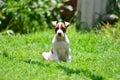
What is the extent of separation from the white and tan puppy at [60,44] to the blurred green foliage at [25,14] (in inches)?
188

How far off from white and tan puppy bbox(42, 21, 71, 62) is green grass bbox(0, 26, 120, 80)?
0.19m

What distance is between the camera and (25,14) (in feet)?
45.6

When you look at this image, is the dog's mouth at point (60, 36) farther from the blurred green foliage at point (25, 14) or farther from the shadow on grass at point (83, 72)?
the blurred green foliage at point (25, 14)

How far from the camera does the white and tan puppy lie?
874cm

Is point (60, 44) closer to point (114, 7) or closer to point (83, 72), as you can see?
point (83, 72)

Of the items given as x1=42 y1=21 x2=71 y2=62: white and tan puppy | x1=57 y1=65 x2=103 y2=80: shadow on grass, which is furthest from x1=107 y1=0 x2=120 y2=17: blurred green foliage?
x1=57 y1=65 x2=103 y2=80: shadow on grass

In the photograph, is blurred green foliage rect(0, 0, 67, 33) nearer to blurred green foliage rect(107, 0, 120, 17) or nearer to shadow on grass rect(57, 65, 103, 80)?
blurred green foliage rect(107, 0, 120, 17)

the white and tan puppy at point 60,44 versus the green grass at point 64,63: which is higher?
the white and tan puppy at point 60,44

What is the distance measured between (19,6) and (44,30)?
1.03 meters

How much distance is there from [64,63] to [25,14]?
5.29m

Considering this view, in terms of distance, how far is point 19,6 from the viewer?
13758 mm

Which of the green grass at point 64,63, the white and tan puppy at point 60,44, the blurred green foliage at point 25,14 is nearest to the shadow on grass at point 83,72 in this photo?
the green grass at point 64,63

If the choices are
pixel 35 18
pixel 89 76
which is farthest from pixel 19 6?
pixel 89 76

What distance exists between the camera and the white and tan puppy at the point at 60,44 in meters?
8.74
